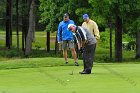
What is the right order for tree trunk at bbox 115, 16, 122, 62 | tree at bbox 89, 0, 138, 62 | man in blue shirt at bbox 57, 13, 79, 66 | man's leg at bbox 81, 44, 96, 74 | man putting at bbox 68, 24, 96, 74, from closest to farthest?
man putting at bbox 68, 24, 96, 74 < man's leg at bbox 81, 44, 96, 74 < man in blue shirt at bbox 57, 13, 79, 66 < tree at bbox 89, 0, 138, 62 < tree trunk at bbox 115, 16, 122, 62

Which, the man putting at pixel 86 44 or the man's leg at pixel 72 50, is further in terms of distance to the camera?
the man's leg at pixel 72 50

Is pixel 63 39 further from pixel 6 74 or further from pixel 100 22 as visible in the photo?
pixel 100 22

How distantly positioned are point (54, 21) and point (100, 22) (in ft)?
24.9

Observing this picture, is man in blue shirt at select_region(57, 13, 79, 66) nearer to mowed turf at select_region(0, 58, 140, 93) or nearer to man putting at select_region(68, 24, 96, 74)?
mowed turf at select_region(0, 58, 140, 93)


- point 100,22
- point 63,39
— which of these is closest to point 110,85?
point 63,39

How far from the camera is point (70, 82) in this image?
14.3 metres

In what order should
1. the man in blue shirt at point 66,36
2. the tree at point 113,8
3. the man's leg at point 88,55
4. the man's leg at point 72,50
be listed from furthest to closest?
1. the tree at point 113,8
2. the man in blue shirt at point 66,36
3. the man's leg at point 72,50
4. the man's leg at point 88,55

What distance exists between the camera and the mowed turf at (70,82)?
12.4m

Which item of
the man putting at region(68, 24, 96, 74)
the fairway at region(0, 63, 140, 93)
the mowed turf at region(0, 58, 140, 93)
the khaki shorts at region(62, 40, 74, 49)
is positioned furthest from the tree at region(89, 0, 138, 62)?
the fairway at region(0, 63, 140, 93)

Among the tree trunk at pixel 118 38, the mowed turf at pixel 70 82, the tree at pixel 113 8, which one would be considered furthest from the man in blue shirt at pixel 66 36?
the tree trunk at pixel 118 38

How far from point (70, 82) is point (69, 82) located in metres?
0.03

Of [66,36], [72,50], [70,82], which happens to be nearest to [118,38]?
[66,36]

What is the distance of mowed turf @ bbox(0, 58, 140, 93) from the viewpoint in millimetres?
12422

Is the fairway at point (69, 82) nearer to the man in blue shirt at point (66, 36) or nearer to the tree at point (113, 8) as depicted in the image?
the man in blue shirt at point (66, 36)
